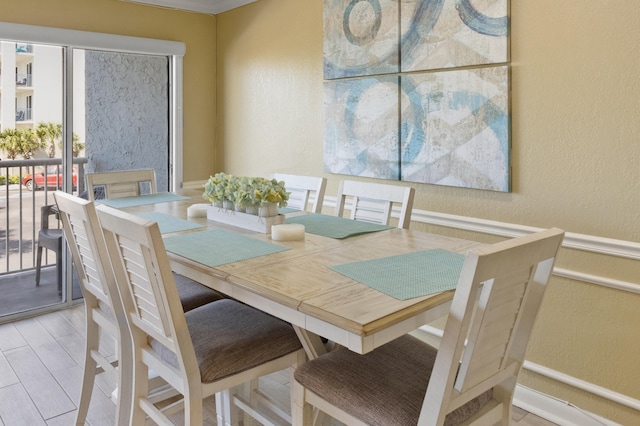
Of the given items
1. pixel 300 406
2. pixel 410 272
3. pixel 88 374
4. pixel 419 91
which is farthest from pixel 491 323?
pixel 419 91

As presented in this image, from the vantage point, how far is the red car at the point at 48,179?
3.57 meters

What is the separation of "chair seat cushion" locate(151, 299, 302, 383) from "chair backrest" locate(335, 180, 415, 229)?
89 centimetres

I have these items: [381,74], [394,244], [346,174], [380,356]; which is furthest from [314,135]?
[380,356]

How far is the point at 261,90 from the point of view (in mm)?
3857

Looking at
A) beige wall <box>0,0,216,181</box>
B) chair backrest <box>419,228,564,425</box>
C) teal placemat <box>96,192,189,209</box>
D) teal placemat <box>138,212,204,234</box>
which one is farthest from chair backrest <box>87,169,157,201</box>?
chair backrest <box>419,228,564,425</box>

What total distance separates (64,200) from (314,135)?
189 cm

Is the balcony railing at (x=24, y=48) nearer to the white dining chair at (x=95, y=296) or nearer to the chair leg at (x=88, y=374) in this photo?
the white dining chair at (x=95, y=296)

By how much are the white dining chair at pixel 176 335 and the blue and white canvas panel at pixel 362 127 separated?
1437mm

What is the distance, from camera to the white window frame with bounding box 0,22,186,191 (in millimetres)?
3264

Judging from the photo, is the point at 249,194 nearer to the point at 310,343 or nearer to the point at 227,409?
the point at 310,343

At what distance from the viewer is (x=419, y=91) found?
2729 millimetres

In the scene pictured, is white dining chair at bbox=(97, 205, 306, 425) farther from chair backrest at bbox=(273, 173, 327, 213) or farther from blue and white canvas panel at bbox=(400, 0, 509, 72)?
blue and white canvas panel at bbox=(400, 0, 509, 72)

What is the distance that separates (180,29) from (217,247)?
112 inches

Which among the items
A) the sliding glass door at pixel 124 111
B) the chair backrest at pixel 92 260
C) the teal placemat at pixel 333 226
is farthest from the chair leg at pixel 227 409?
the sliding glass door at pixel 124 111
